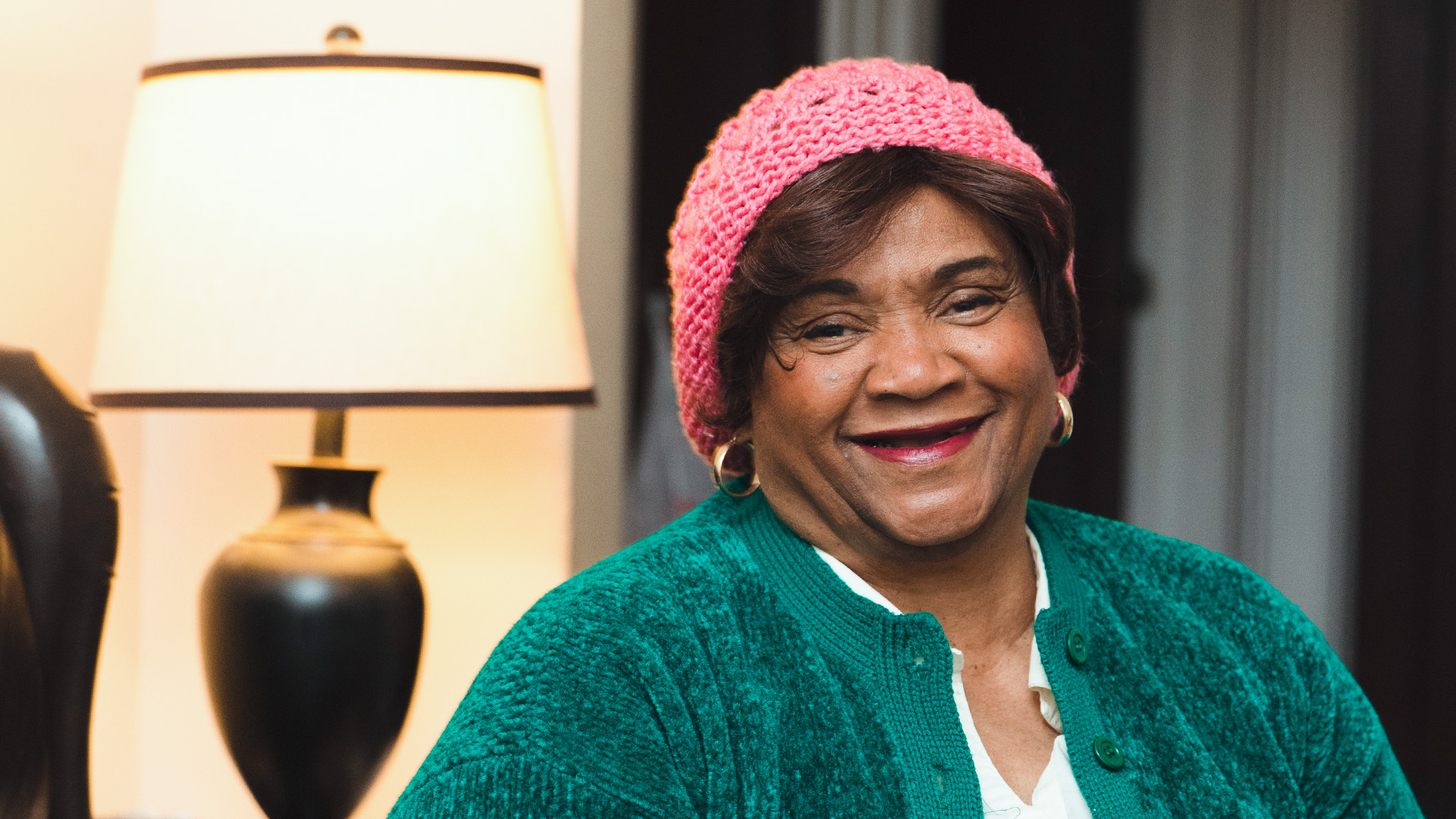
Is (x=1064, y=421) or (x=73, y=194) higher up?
(x=73, y=194)

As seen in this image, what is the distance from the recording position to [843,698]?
105 cm

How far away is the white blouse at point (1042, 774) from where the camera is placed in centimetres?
107

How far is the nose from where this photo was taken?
1.07 m

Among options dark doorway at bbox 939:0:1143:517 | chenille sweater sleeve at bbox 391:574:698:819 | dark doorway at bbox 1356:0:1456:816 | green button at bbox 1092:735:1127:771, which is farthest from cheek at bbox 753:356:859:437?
dark doorway at bbox 939:0:1143:517

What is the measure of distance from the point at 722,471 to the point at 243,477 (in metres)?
0.83

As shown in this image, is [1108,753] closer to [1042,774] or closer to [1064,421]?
[1042,774]

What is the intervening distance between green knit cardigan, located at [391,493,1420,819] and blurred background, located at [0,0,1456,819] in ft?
2.18

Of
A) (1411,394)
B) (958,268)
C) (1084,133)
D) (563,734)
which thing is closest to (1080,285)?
(1084,133)

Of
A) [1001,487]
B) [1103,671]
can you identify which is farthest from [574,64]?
[1103,671]

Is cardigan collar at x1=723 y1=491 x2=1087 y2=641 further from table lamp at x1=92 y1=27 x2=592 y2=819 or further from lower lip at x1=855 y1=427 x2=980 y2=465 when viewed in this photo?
table lamp at x1=92 y1=27 x2=592 y2=819

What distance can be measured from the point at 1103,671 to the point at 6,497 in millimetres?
931

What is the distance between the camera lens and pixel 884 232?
108 cm

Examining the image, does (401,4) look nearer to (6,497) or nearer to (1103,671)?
(6,497)

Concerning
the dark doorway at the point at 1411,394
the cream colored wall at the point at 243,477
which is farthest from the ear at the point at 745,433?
the dark doorway at the point at 1411,394
